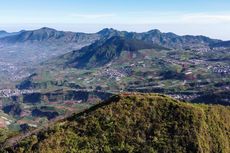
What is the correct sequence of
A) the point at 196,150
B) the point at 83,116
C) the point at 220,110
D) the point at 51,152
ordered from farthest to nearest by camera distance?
the point at 220,110 → the point at 83,116 → the point at 196,150 → the point at 51,152

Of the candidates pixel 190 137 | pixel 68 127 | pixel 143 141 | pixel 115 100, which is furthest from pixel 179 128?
pixel 68 127

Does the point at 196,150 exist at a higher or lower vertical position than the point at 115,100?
lower

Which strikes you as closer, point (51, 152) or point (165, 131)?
point (51, 152)

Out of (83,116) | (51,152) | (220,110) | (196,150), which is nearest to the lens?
(51,152)

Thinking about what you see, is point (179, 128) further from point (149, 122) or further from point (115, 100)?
point (115, 100)

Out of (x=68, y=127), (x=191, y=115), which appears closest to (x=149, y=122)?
(x=191, y=115)

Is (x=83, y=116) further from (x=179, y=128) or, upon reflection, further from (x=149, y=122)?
(x=179, y=128)
